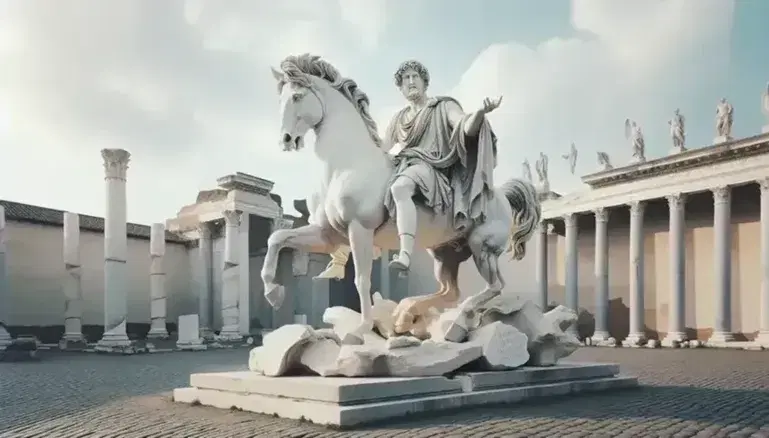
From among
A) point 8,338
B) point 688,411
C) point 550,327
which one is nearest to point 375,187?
point 550,327

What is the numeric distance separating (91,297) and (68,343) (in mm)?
6685

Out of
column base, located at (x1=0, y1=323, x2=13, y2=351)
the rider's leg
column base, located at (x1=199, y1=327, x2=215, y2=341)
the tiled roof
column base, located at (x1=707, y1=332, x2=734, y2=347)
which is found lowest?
column base, located at (x1=199, y1=327, x2=215, y2=341)

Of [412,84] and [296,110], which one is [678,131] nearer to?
[412,84]

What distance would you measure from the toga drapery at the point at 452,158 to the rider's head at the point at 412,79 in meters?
0.25

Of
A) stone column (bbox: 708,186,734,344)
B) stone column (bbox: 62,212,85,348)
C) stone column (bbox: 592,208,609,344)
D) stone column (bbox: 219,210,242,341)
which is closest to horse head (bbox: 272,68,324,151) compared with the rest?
stone column (bbox: 708,186,734,344)

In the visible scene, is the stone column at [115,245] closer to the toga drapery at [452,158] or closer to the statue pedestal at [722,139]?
the toga drapery at [452,158]

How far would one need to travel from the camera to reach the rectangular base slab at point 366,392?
240 inches

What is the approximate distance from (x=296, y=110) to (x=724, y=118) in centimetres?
2065

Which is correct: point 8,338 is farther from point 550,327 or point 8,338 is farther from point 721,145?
point 721,145

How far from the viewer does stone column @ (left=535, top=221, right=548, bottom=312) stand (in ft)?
101

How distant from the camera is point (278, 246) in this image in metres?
7.50

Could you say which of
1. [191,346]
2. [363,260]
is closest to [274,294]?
[363,260]

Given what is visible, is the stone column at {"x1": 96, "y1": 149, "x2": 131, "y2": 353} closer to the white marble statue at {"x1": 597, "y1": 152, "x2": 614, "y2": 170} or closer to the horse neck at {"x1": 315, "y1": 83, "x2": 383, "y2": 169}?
the horse neck at {"x1": 315, "y1": 83, "x2": 383, "y2": 169}

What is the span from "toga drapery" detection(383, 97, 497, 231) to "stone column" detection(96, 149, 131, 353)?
1753 centimetres
